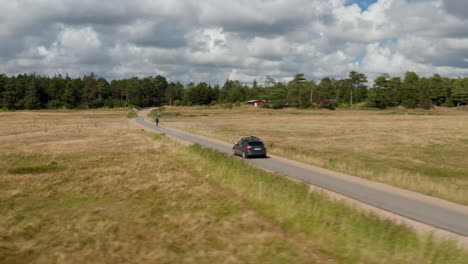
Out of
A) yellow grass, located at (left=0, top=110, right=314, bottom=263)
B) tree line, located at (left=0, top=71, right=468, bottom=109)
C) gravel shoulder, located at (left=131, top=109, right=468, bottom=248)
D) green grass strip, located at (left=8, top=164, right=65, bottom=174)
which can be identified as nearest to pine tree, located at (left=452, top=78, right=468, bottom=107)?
tree line, located at (left=0, top=71, right=468, bottom=109)

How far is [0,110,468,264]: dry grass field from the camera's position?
10469mm

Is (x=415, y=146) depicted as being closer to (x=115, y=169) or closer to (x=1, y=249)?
(x=115, y=169)

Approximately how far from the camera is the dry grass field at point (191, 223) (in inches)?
412

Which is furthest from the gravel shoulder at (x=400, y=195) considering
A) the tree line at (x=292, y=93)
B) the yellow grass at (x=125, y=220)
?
the tree line at (x=292, y=93)

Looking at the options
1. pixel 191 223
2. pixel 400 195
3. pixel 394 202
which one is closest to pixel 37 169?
pixel 191 223

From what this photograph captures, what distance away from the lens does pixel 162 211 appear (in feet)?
51.5

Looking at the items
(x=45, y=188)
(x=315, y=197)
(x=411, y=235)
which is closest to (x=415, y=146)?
(x=315, y=197)

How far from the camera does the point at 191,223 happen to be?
45.3 feet

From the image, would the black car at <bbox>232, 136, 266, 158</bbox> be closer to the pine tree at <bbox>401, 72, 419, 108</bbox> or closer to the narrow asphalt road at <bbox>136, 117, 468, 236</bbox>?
the narrow asphalt road at <bbox>136, 117, 468, 236</bbox>

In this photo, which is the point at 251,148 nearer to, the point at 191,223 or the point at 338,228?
the point at 191,223

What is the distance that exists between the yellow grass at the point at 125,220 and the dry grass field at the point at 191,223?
0.03 m

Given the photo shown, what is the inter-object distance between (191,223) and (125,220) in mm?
2706

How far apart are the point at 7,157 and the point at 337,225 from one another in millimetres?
29332

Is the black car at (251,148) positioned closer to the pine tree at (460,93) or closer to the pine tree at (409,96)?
the pine tree at (409,96)
